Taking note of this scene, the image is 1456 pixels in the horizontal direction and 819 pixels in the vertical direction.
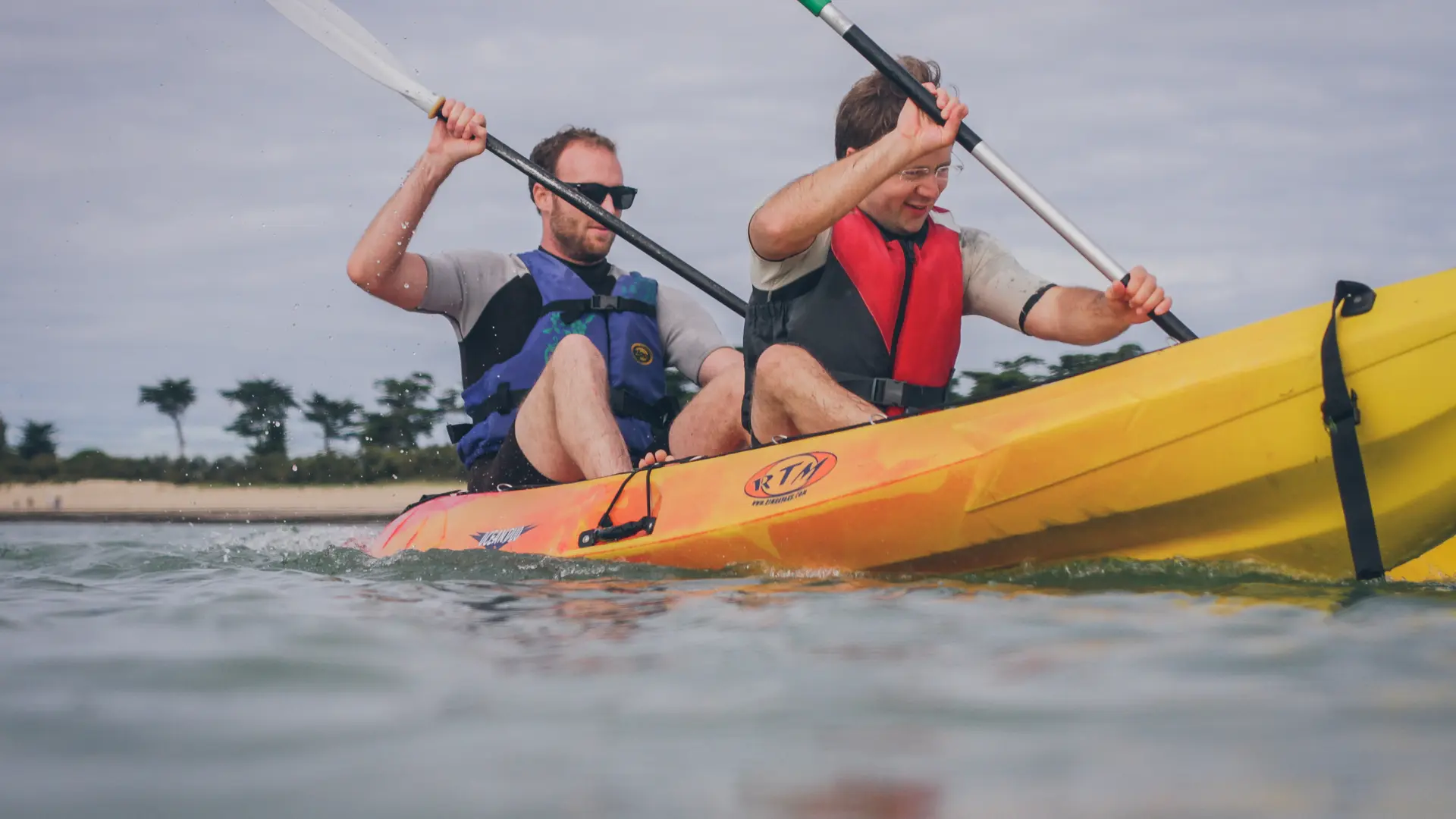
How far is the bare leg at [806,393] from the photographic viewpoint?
3.38 meters

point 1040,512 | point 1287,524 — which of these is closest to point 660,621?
point 1040,512

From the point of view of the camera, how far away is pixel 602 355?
445 centimetres

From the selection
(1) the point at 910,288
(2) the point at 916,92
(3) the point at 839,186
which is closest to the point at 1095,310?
(1) the point at 910,288

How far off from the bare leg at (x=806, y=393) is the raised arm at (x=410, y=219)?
147cm

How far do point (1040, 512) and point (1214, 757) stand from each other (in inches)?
64.2

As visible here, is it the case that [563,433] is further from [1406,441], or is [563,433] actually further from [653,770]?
[653,770]

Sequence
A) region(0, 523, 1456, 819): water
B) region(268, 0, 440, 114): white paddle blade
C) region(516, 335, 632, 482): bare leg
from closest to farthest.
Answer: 1. region(0, 523, 1456, 819): water
2. region(516, 335, 632, 482): bare leg
3. region(268, 0, 440, 114): white paddle blade

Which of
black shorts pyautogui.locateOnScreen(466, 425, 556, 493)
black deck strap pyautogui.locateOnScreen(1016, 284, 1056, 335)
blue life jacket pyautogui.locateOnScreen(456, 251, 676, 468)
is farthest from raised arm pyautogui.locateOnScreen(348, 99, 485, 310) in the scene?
black deck strap pyautogui.locateOnScreen(1016, 284, 1056, 335)

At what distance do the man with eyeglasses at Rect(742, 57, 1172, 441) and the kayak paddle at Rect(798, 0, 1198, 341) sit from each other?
0.05m

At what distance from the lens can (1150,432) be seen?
2777mm

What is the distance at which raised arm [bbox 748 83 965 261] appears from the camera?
3154 mm

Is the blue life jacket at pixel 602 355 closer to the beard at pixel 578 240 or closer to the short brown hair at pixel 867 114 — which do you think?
the beard at pixel 578 240

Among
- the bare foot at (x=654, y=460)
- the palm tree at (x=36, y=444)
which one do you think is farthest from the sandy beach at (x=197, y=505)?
the bare foot at (x=654, y=460)

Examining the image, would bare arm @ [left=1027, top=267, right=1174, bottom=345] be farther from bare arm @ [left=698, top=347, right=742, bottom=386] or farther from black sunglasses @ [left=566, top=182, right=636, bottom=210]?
black sunglasses @ [left=566, top=182, right=636, bottom=210]
